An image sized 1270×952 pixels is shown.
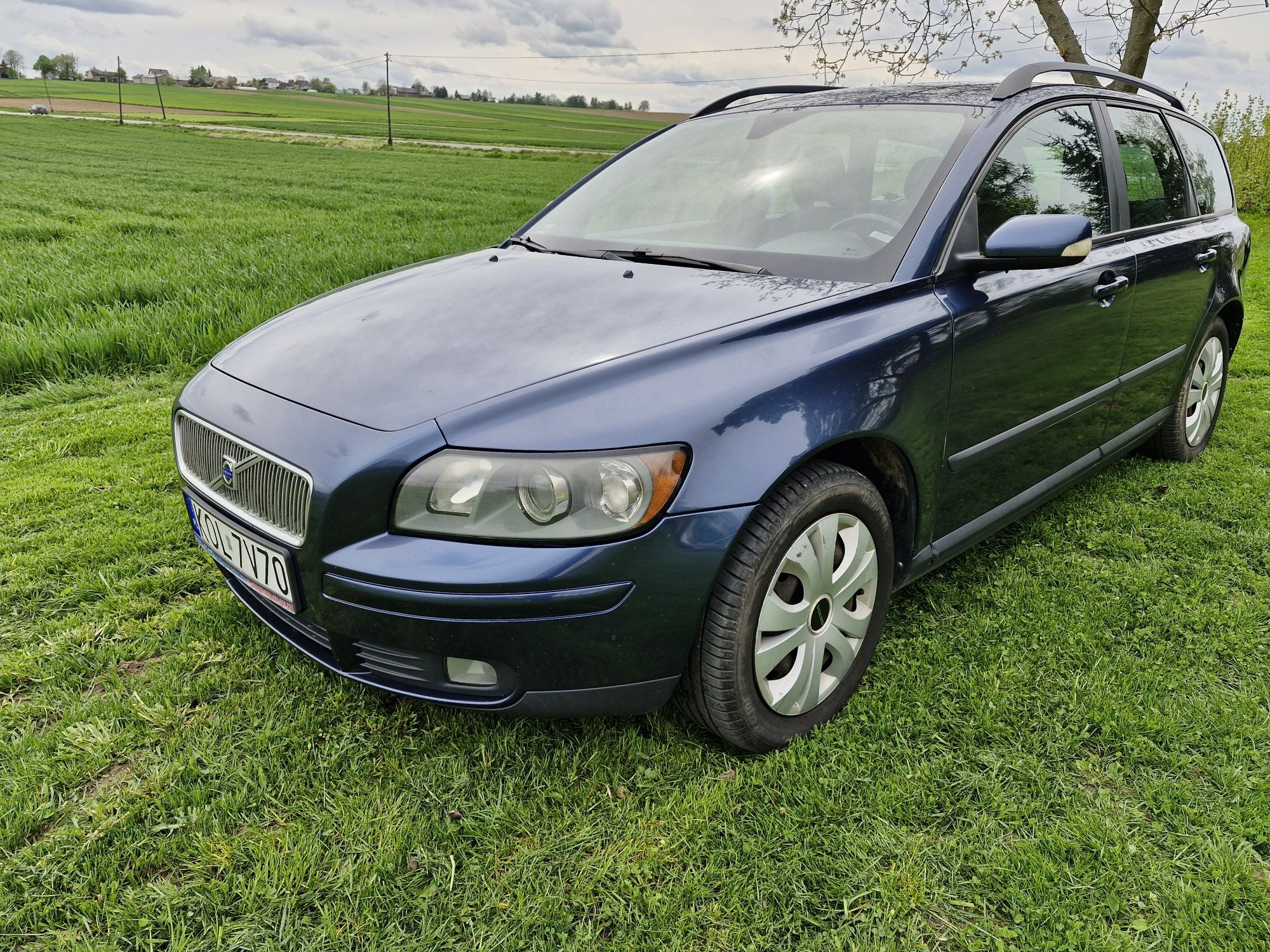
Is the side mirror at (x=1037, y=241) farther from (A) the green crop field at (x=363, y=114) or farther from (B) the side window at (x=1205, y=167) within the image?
(A) the green crop field at (x=363, y=114)

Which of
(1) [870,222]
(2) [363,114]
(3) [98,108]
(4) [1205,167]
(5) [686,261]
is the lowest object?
(5) [686,261]

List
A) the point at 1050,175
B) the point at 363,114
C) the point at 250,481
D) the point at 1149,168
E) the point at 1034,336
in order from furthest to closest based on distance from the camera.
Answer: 1. the point at 363,114
2. the point at 1149,168
3. the point at 1050,175
4. the point at 1034,336
5. the point at 250,481

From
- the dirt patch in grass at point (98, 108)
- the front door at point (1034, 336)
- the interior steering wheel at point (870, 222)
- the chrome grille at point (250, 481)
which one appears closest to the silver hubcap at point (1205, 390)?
the front door at point (1034, 336)

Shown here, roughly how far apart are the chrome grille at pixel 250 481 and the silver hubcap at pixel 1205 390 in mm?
3977

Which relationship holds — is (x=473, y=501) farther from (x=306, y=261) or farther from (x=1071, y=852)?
(x=306, y=261)

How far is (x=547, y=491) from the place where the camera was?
1761 mm

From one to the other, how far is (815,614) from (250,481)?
55.6 inches

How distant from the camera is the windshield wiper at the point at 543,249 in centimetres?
280

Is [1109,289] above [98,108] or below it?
below

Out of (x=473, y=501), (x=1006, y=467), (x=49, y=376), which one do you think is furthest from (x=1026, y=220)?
(x=49, y=376)

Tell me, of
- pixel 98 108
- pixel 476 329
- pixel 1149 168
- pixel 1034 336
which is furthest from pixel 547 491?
pixel 98 108

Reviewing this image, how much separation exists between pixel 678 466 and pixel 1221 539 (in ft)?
8.89

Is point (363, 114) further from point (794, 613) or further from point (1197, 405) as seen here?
point (794, 613)

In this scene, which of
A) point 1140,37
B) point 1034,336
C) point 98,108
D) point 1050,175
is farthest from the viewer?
point 98,108
